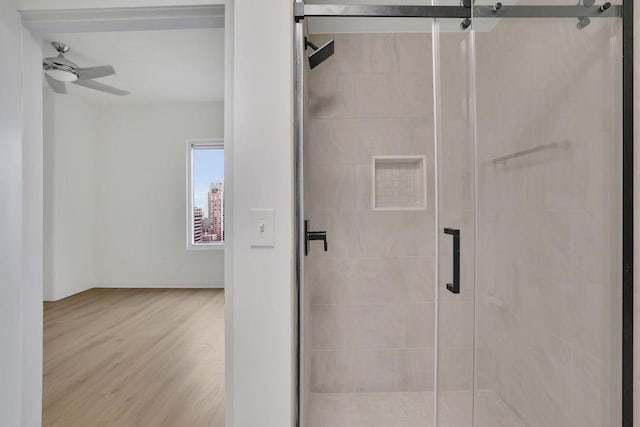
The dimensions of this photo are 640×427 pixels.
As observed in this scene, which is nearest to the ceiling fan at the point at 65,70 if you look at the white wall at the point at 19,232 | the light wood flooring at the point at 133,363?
the white wall at the point at 19,232

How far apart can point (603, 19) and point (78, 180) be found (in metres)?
5.65

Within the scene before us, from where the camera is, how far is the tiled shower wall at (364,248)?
2156 mm

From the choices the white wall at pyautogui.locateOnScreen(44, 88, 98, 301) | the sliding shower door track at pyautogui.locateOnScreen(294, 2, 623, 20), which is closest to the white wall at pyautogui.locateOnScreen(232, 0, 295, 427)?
the sliding shower door track at pyautogui.locateOnScreen(294, 2, 623, 20)

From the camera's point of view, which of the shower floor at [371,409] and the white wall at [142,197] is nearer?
the shower floor at [371,409]

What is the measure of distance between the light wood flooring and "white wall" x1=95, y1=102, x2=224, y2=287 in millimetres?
910

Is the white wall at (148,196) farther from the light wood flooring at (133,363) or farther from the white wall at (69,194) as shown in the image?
the light wood flooring at (133,363)

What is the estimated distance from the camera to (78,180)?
5145mm

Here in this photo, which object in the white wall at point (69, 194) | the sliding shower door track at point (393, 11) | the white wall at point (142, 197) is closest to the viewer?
the sliding shower door track at point (393, 11)

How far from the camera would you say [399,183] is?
7.07 ft

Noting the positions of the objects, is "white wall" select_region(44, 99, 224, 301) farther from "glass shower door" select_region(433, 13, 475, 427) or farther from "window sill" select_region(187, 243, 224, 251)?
"glass shower door" select_region(433, 13, 475, 427)

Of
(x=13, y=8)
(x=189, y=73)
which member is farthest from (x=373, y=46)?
(x=189, y=73)

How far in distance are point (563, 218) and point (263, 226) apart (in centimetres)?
83

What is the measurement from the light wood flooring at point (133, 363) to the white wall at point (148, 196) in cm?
91

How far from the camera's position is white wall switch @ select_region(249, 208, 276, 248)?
4.07ft
